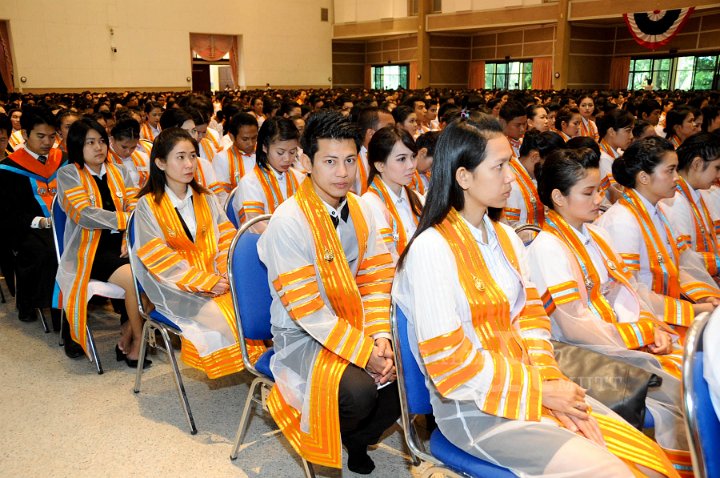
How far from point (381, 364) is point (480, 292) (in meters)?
0.60

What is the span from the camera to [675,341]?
7.97 feet

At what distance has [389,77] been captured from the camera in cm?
2894

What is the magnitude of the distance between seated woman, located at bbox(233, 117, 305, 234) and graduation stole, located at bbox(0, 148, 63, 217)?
4.77 feet

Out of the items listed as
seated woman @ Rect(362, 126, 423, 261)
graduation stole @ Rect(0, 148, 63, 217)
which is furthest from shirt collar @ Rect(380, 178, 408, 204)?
graduation stole @ Rect(0, 148, 63, 217)

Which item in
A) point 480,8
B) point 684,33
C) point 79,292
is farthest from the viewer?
point 480,8

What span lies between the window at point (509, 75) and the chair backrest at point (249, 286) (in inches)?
910

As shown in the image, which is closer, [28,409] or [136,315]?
[28,409]

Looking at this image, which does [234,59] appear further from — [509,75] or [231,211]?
[231,211]

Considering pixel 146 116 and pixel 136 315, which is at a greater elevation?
pixel 146 116

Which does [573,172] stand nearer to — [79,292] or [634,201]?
[634,201]

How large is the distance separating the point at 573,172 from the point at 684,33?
21.2 m

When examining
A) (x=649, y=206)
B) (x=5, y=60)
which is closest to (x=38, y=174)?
(x=649, y=206)

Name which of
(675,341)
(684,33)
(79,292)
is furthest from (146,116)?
(684,33)

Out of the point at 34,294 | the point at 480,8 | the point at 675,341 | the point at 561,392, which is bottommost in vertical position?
the point at 34,294
